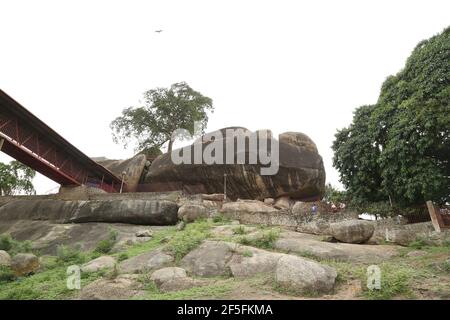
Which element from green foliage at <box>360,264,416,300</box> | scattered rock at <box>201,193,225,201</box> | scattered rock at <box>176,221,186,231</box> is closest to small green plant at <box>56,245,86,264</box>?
scattered rock at <box>176,221,186,231</box>

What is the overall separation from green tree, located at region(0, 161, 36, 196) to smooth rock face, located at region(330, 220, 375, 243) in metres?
29.8

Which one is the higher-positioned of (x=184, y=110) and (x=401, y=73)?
(x=184, y=110)

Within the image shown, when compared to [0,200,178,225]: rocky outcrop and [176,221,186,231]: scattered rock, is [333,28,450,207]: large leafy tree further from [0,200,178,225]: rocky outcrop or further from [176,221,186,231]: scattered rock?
[0,200,178,225]: rocky outcrop

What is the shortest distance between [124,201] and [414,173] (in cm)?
1599

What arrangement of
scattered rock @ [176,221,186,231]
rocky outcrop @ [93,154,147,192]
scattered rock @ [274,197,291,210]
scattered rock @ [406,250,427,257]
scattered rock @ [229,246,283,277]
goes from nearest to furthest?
1. scattered rock @ [229,246,283,277]
2. scattered rock @ [406,250,427,257]
3. scattered rock @ [176,221,186,231]
4. scattered rock @ [274,197,291,210]
5. rocky outcrop @ [93,154,147,192]

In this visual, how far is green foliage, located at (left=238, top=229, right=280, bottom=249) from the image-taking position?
13.1 meters

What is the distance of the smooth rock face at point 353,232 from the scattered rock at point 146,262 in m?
7.08

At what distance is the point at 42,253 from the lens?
53.9ft

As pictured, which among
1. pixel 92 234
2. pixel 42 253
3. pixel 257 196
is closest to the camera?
pixel 42 253

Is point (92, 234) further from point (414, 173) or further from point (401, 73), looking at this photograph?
point (401, 73)

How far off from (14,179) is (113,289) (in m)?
27.9

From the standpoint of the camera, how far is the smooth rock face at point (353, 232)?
552 inches

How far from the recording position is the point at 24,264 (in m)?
13.1
